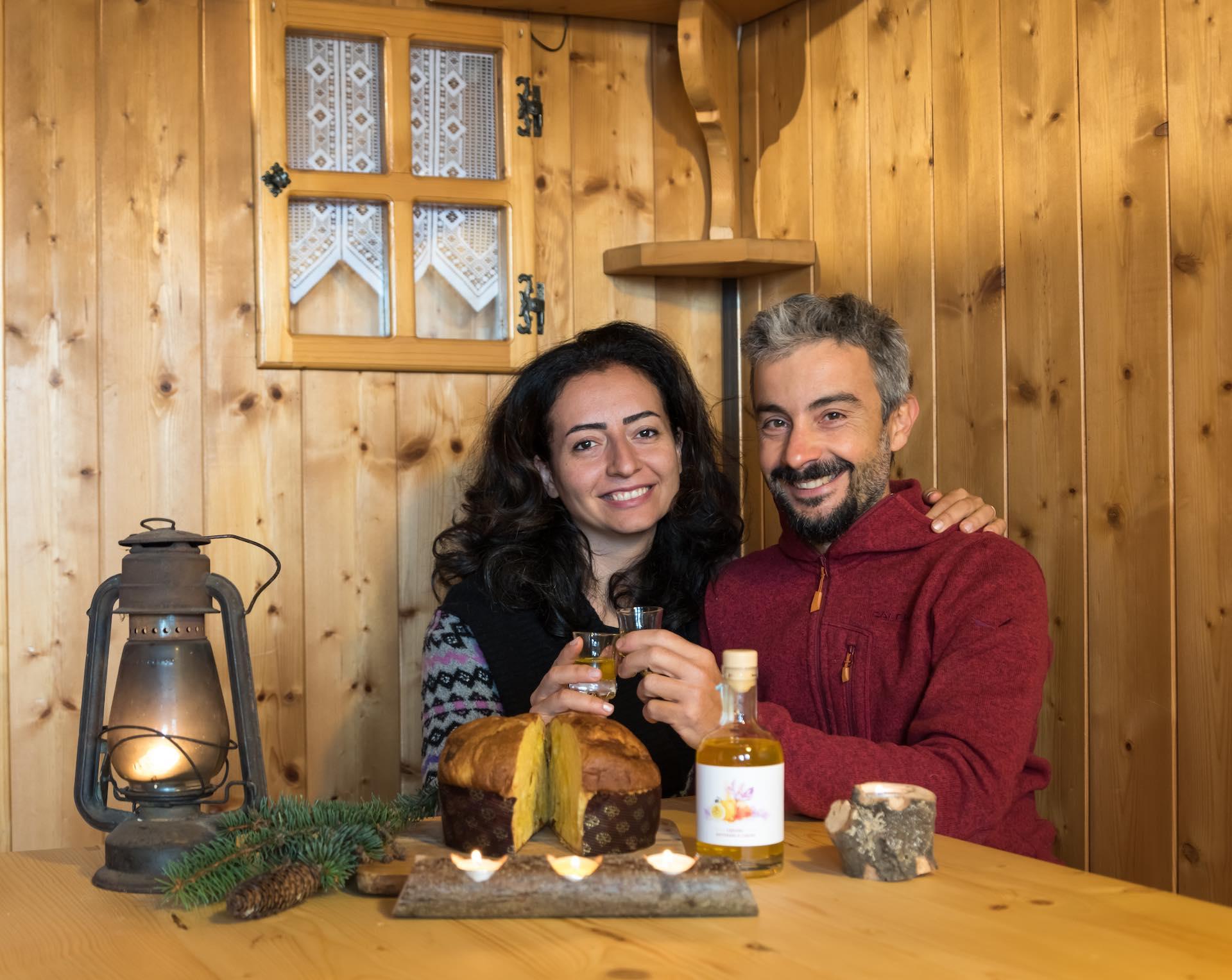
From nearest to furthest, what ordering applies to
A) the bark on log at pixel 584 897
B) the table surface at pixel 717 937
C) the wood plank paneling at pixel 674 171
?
the table surface at pixel 717 937 < the bark on log at pixel 584 897 < the wood plank paneling at pixel 674 171

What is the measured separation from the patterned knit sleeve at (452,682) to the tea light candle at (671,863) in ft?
2.79

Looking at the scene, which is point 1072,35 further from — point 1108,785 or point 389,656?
point 389,656

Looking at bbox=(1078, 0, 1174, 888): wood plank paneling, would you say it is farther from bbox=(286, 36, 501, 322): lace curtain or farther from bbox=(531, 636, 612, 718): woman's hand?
bbox=(286, 36, 501, 322): lace curtain

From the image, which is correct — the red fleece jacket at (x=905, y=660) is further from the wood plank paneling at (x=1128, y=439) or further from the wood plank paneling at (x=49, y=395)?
the wood plank paneling at (x=49, y=395)

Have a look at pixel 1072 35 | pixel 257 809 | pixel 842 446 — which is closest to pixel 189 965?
pixel 257 809

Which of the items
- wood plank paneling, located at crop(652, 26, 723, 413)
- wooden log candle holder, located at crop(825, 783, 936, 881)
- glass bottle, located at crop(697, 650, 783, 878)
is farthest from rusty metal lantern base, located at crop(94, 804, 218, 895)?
wood plank paneling, located at crop(652, 26, 723, 413)

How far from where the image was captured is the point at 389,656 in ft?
8.15

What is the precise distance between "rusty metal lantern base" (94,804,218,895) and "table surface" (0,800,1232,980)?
2cm

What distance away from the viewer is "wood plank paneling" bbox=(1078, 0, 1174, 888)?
1759 mm

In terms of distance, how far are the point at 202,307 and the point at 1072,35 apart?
Result: 5.04 feet

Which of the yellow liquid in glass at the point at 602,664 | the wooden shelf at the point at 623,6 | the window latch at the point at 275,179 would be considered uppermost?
the wooden shelf at the point at 623,6

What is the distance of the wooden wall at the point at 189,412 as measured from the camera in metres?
2.28

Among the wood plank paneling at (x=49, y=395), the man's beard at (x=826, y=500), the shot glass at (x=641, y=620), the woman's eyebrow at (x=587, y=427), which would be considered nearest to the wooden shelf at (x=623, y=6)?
the wood plank paneling at (x=49, y=395)

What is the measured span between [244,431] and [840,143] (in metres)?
1.22
